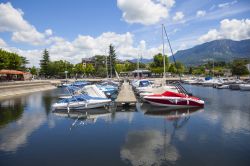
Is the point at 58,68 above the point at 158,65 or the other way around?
the other way around

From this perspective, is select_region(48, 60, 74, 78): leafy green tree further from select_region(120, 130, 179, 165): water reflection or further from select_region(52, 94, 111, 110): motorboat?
select_region(120, 130, 179, 165): water reflection


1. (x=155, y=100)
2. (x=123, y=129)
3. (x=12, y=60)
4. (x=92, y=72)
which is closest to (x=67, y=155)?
(x=123, y=129)

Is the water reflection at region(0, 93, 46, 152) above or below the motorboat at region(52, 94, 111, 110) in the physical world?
below

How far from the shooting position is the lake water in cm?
1516

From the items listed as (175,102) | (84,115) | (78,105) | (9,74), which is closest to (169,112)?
(175,102)

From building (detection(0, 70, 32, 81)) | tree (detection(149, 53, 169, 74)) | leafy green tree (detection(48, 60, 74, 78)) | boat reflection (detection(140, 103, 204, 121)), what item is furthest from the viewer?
leafy green tree (detection(48, 60, 74, 78))

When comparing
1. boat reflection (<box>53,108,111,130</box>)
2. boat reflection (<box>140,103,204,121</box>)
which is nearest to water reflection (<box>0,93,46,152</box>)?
boat reflection (<box>53,108,111,130</box>)

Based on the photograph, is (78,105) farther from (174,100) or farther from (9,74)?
(9,74)

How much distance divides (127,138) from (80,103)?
14043mm

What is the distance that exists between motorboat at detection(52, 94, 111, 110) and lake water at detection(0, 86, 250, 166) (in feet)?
4.38

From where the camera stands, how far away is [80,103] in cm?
3216

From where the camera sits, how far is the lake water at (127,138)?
15.2m

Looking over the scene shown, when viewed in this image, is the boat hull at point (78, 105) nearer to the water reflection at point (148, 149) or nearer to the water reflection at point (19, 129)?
the water reflection at point (19, 129)

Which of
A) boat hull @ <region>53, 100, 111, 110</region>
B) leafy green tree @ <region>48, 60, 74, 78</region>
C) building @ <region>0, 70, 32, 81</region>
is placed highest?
leafy green tree @ <region>48, 60, 74, 78</region>
